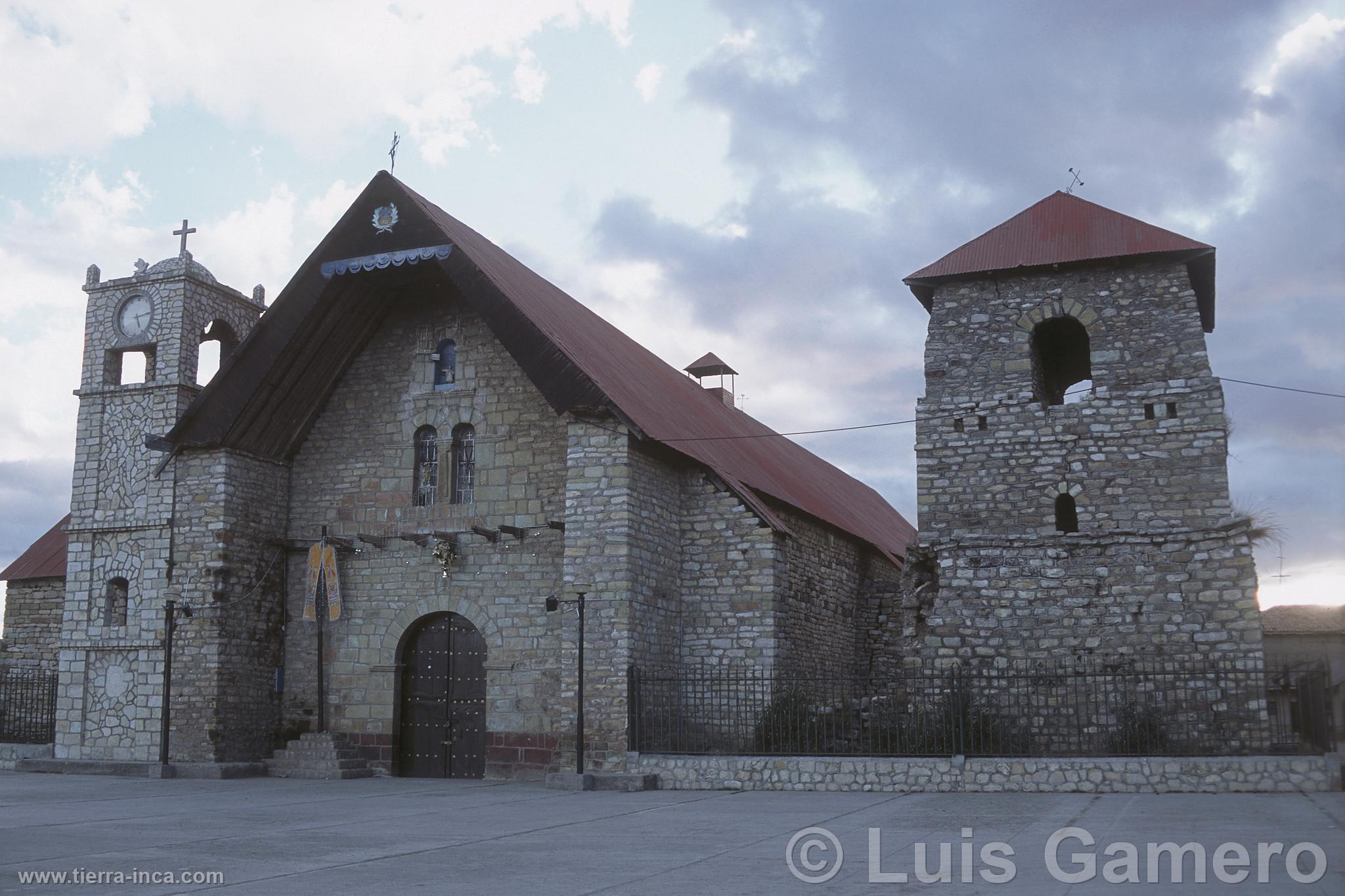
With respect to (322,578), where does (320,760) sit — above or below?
below

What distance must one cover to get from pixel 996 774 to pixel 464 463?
1015 cm

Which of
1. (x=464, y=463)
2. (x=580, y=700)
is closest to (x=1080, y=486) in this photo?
(x=580, y=700)

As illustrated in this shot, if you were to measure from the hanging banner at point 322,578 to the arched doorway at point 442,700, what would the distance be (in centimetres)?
151

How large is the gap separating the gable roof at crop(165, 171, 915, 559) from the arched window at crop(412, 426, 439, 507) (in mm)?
2094

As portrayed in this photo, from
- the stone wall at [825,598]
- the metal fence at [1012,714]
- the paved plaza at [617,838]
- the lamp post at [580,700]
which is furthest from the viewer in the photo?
→ the stone wall at [825,598]

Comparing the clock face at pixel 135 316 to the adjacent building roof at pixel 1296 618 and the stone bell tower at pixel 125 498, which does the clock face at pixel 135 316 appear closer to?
the stone bell tower at pixel 125 498

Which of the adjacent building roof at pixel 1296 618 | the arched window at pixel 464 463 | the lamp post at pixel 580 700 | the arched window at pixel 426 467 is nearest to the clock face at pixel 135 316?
the arched window at pixel 426 467

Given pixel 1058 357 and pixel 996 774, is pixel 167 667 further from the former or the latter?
pixel 1058 357

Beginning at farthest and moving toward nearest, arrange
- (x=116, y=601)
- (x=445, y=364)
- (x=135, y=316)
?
(x=135, y=316)
(x=116, y=601)
(x=445, y=364)

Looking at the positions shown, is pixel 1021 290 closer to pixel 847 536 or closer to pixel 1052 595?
pixel 1052 595

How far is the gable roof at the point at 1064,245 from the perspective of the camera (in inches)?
719

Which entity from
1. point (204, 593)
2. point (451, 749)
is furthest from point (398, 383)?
point (451, 749)

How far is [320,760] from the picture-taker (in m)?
19.4

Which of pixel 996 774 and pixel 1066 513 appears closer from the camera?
pixel 996 774
